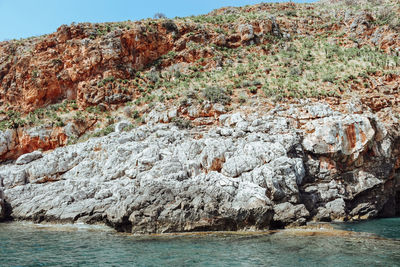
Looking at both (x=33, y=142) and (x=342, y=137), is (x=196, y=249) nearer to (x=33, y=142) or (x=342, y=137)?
(x=342, y=137)

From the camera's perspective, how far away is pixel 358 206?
64.4 ft

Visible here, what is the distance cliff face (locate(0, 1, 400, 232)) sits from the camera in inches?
648

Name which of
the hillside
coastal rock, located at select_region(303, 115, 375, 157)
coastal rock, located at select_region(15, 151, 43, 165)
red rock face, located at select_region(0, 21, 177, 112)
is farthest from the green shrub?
coastal rock, located at select_region(15, 151, 43, 165)

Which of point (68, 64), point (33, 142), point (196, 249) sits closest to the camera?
point (196, 249)

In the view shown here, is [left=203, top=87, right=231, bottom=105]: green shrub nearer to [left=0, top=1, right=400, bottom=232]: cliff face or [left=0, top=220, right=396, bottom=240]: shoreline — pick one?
[left=0, top=1, right=400, bottom=232]: cliff face

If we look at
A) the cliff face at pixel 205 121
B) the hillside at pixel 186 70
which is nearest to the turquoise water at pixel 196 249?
the cliff face at pixel 205 121

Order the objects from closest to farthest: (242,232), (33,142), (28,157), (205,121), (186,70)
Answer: (242,232) → (28,157) → (205,121) → (33,142) → (186,70)

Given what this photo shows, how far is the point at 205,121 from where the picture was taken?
24.2 metres

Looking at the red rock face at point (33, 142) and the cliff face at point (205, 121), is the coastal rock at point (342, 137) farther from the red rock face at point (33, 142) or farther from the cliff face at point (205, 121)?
the red rock face at point (33, 142)

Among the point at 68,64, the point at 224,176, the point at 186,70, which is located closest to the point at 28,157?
the point at 68,64

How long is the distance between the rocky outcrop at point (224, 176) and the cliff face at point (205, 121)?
0.08 m

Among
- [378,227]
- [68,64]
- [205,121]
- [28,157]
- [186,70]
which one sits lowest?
[378,227]

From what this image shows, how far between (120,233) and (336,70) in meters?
24.4

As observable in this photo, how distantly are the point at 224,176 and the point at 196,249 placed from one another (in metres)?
5.90
